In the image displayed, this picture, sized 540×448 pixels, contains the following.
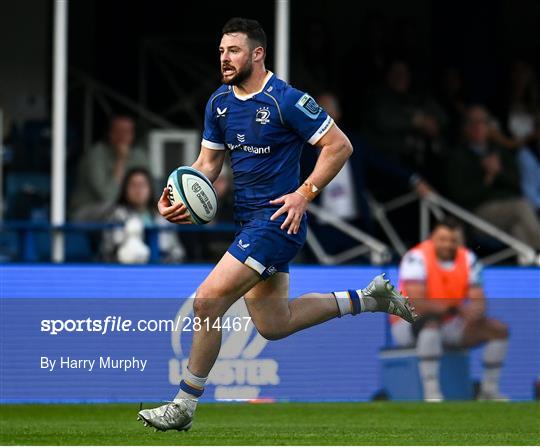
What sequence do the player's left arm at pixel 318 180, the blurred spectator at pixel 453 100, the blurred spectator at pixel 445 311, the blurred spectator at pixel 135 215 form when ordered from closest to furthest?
the player's left arm at pixel 318 180 → the blurred spectator at pixel 445 311 → the blurred spectator at pixel 135 215 → the blurred spectator at pixel 453 100

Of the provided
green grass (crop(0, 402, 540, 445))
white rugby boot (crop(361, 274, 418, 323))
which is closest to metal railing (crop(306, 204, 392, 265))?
green grass (crop(0, 402, 540, 445))

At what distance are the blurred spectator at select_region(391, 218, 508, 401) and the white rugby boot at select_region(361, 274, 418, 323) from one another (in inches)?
97.7

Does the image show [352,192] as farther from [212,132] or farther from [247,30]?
[247,30]

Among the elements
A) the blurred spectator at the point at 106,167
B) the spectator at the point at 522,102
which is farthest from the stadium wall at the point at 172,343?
the spectator at the point at 522,102


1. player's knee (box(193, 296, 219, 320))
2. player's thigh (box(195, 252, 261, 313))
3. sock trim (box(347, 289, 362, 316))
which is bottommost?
sock trim (box(347, 289, 362, 316))

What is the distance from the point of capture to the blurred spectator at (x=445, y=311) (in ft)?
42.9

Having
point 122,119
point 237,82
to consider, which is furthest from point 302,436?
point 122,119

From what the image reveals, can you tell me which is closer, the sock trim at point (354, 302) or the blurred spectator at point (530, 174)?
the sock trim at point (354, 302)

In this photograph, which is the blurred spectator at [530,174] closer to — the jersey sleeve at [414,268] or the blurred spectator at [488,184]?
the blurred spectator at [488,184]

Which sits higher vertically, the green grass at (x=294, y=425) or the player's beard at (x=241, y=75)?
the player's beard at (x=241, y=75)

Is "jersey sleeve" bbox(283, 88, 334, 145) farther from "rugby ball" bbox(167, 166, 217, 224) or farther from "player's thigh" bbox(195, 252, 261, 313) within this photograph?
"player's thigh" bbox(195, 252, 261, 313)

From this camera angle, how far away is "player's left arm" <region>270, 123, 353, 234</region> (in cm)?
966

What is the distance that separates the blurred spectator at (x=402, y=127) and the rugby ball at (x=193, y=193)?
6.96 m

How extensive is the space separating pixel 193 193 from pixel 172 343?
2249mm
